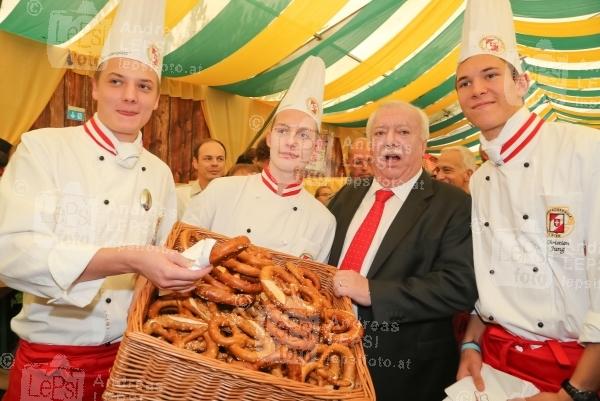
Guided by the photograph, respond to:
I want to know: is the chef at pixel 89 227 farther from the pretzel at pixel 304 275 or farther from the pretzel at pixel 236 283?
the pretzel at pixel 304 275

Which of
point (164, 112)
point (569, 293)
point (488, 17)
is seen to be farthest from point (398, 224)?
point (164, 112)

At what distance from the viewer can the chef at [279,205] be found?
2176 millimetres

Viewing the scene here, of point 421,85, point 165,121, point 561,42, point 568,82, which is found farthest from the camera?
point 421,85

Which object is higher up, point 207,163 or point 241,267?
point 207,163

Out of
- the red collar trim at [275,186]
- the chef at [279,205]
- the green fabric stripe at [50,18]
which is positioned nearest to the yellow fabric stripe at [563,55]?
the chef at [279,205]

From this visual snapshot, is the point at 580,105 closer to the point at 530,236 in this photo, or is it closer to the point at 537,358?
the point at 530,236

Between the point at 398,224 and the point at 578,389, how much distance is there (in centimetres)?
85

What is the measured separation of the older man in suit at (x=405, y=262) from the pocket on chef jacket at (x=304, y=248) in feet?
0.37

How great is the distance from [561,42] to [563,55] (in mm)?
562

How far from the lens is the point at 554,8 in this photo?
14.1 ft

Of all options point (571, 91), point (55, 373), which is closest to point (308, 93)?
point (55, 373)

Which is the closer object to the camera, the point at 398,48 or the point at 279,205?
the point at 279,205

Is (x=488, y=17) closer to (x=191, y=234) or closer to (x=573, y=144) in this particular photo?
(x=573, y=144)

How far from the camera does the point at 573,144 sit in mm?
1671
